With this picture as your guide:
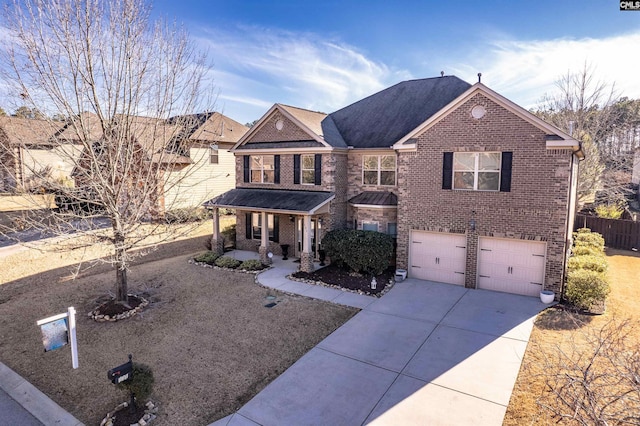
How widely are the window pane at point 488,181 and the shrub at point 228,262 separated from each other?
10890 millimetres

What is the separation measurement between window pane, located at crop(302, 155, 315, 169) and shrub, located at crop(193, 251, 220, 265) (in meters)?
6.19

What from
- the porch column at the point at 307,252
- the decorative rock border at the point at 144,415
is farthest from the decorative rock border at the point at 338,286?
the decorative rock border at the point at 144,415

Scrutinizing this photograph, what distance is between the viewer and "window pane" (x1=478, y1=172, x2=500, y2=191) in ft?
43.2

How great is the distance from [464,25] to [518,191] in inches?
256

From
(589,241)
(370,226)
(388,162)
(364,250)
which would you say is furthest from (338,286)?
(589,241)

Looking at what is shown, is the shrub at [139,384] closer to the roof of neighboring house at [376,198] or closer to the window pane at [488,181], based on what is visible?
the roof of neighboring house at [376,198]

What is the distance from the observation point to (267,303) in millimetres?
12617

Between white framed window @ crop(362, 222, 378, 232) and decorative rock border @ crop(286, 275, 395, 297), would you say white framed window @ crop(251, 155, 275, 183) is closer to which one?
white framed window @ crop(362, 222, 378, 232)

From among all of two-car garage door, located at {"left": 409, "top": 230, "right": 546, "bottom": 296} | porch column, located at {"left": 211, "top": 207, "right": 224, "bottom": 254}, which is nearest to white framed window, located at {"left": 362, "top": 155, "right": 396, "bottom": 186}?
two-car garage door, located at {"left": 409, "top": 230, "right": 546, "bottom": 296}

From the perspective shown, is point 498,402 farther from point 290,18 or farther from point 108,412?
point 290,18

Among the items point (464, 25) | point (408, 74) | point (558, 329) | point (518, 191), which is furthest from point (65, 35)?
point (408, 74)

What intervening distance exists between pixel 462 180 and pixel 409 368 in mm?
7901

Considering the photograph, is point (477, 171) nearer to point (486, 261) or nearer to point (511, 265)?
point (486, 261)

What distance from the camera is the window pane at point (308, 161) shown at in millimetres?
17603
